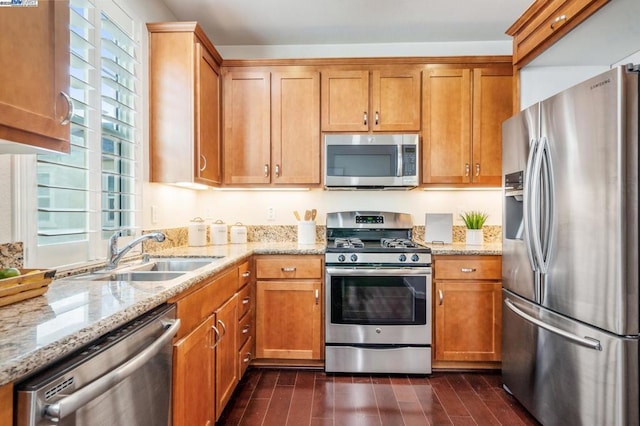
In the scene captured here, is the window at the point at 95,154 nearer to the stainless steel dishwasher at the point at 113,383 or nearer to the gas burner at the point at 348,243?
the stainless steel dishwasher at the point at 113,383

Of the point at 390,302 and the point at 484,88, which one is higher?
the point at 484,88

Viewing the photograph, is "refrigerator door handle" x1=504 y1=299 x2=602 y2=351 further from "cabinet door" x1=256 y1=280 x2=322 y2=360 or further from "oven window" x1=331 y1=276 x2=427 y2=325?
"cabinet door" x1=256 y1=280 x2=322 y2=360

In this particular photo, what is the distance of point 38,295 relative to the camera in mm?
1147

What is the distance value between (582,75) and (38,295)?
10.2 ft

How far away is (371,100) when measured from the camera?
281 cm

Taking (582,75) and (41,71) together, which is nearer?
(41,71)

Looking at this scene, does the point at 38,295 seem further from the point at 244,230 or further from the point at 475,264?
the point at 475,264

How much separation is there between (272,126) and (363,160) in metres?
0.78

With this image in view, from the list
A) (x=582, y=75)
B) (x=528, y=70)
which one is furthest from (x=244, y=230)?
(x=582, y=75)

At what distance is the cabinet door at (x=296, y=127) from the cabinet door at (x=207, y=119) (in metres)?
0.44

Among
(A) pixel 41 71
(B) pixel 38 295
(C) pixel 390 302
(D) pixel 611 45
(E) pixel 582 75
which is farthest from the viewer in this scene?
(C) pixel 390 302

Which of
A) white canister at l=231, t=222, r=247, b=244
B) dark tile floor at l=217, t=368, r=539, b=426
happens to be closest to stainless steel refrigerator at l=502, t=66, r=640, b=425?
dark tile floor at l=217, t=368, r=539, b=426

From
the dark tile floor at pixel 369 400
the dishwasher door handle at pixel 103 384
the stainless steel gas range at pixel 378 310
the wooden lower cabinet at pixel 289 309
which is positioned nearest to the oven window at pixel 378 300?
the stainless steel gas range at pixel 378 310

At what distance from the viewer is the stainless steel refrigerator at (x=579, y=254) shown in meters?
1.42
